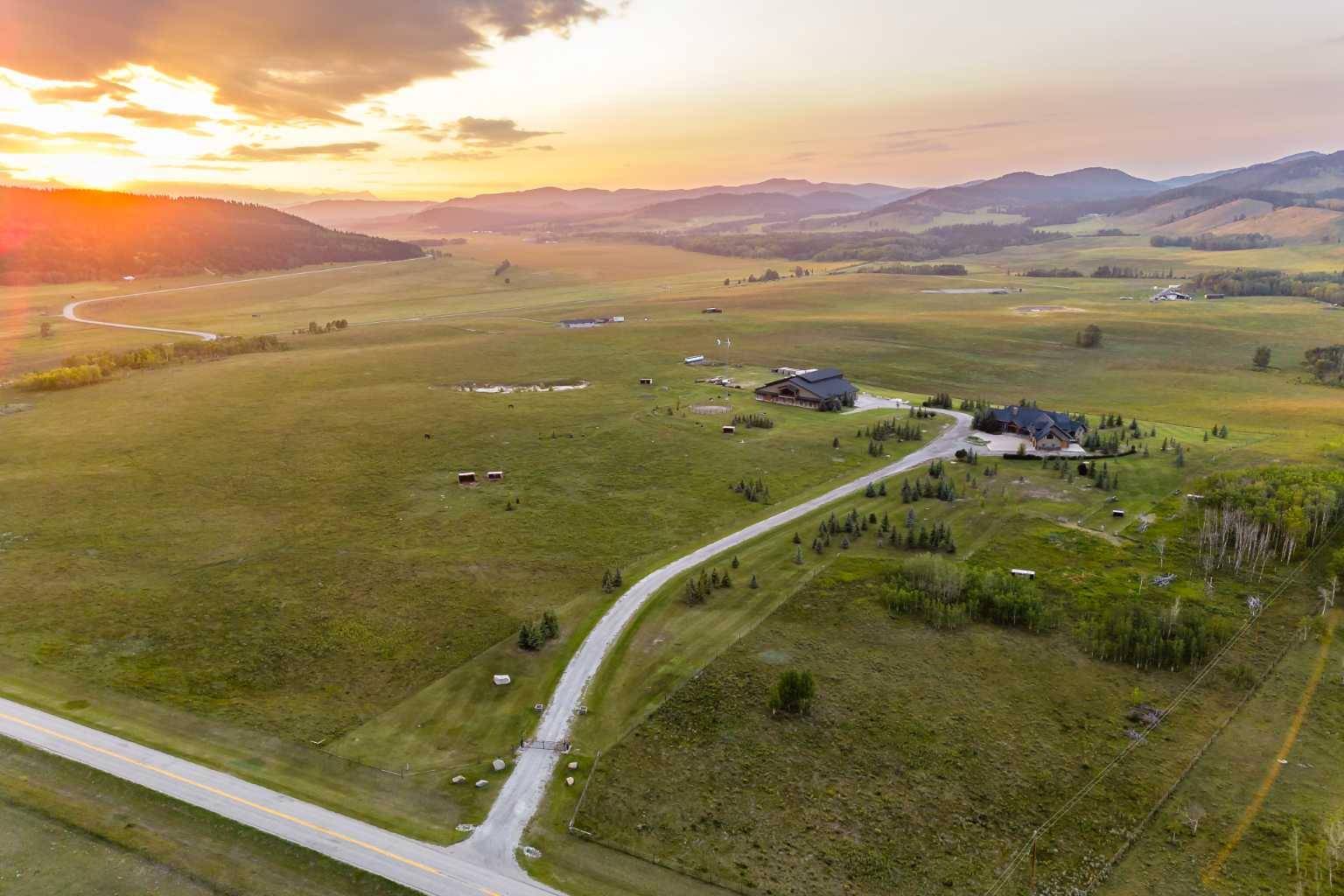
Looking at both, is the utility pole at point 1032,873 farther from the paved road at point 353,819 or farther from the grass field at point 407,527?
the paved road at point 353,819

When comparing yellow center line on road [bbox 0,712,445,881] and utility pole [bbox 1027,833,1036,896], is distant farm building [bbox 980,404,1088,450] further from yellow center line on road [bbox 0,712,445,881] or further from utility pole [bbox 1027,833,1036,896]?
yellow center line on road [bbox 0,712,445,881]

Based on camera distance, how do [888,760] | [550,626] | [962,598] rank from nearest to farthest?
1. [888,760]
2. [550,626]
3. [962,598]

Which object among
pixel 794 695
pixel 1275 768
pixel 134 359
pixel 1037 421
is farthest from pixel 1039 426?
pixel 134 359

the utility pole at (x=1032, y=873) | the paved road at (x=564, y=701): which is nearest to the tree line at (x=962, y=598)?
the paved road at (x=564, y=701)

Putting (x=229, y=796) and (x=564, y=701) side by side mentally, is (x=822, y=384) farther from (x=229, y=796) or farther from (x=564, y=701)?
(x=229, y=796)

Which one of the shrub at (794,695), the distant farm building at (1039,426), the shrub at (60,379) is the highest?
the shrub at (60,379)

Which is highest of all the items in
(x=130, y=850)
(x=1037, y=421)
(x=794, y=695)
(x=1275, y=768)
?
(x=1037, y=421)

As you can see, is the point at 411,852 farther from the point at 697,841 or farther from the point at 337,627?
the point at 337,627
